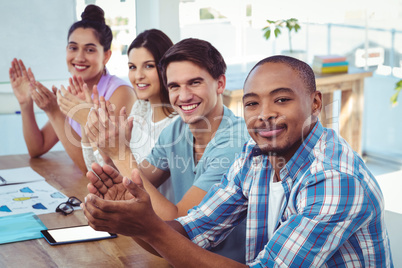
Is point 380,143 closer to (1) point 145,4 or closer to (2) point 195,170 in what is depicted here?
(1) point 145,4

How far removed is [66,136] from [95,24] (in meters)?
0.54

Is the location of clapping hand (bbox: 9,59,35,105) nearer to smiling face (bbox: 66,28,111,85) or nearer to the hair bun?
smiling face (bbox: 66,28,111,85)

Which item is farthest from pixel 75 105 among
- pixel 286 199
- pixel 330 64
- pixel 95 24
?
pixel 330 64

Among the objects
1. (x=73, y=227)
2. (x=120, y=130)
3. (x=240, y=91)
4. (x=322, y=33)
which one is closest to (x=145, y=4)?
(x=240, y=91)

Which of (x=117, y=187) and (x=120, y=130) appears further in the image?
(x=120, y=130)

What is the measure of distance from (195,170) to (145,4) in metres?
1.58

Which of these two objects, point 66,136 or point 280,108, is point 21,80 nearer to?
point 66,136

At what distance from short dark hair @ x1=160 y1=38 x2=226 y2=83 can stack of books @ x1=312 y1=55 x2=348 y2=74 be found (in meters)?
1.88

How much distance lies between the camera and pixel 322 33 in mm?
5621

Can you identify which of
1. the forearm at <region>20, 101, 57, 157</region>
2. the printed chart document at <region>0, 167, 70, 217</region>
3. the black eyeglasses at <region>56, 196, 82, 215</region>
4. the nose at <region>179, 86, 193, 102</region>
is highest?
the nose at <region>179, 86, 193, 102</region>

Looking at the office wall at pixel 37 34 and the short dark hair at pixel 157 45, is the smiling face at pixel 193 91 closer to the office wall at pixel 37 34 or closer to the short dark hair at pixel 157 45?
the short dark hair at pixel 157 45

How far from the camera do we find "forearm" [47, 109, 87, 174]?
2080mm

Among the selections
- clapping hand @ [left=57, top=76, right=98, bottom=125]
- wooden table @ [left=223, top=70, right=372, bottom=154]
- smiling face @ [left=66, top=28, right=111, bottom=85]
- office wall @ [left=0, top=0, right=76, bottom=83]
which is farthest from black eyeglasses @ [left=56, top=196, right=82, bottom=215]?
wooden table @ [left=223, top=70, right=372, bottom=154]

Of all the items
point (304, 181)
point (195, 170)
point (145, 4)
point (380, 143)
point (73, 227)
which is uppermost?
point (145, 4)
